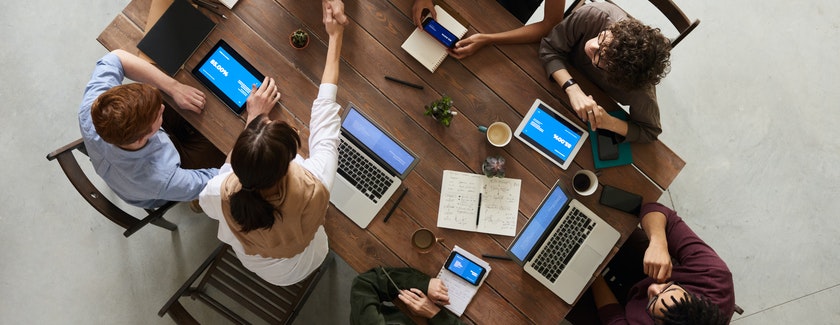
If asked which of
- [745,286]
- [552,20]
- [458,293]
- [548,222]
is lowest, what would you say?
[458,293]

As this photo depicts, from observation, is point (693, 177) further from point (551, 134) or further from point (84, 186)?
point (84, 186)

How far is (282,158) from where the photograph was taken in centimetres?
154

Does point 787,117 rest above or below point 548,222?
above

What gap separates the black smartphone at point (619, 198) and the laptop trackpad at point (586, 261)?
8.0 inches

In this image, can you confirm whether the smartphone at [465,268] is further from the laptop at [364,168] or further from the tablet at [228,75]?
the tablet at [228,75]

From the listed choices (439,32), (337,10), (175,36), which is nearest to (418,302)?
(439,32)

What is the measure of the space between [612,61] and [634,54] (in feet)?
0.25

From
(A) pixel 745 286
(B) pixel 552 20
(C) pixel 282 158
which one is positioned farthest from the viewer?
(A) pixel 745 286

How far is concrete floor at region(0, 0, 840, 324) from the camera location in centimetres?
295

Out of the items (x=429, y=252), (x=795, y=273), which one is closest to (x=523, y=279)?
(x=429, y=252)

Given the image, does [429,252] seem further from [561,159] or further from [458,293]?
[561,159]

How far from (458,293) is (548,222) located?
46cm

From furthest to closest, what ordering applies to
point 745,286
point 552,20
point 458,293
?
point 745,286
point 552,20
point 458,293

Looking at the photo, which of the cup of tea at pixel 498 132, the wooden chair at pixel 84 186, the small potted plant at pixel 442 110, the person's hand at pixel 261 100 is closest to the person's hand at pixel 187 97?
the person's hand at pixel 261 100
